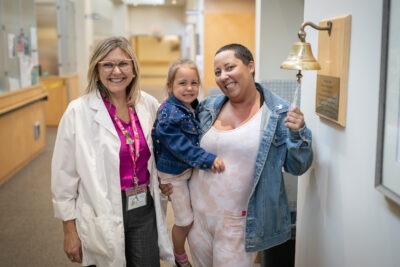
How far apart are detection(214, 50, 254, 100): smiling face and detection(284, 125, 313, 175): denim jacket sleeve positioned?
0.96 feet

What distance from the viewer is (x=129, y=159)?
6.52 feet

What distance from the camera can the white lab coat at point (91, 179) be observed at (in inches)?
76.0

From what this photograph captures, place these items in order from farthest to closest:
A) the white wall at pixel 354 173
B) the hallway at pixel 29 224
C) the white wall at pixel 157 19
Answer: the white wall at pixel 157 19, the hallway at pixel 29 224, the white wall at pixel 354 173

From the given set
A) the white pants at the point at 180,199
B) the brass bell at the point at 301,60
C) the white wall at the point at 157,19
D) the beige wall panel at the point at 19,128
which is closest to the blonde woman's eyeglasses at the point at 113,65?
the white pants at the point at 180,199

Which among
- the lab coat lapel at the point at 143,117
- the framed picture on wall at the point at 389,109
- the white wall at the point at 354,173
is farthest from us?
Answer: the lab coat lapel at the point at 143,117

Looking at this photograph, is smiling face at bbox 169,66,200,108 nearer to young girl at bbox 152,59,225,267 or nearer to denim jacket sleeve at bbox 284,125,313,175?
young girl at bbox 152,59,225,267

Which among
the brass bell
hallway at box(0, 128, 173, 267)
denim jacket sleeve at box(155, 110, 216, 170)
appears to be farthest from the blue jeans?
hallway at box(0, 128, 173, 267)

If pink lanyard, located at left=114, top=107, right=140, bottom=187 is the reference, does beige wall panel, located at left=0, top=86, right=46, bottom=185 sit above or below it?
below

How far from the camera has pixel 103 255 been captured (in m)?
1.98

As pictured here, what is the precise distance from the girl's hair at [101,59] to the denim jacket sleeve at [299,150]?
31.6 inches

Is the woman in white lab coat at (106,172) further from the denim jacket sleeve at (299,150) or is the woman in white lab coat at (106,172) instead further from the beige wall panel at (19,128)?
the beige wall panel at (19,128)

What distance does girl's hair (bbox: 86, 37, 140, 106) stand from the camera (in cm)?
197

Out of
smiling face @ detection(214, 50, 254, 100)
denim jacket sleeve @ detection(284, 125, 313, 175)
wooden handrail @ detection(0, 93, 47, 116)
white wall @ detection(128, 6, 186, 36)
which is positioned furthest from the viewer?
white wall @ detection(128, 6, 186, 36)

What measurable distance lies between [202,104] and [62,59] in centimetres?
801
